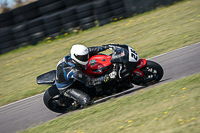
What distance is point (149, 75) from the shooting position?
18.4 ft

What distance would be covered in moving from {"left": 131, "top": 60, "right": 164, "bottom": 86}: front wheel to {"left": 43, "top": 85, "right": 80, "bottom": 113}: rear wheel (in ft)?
5.10

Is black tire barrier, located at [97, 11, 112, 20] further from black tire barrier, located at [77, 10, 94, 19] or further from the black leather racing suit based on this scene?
the black leather racing suit

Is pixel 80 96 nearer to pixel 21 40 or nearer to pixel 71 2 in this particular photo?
pixel 21 40

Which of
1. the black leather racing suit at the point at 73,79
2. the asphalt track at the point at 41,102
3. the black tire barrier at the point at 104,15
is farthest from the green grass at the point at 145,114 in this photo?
the black tire barrier at the point at 104,15

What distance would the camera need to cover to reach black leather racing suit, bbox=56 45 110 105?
5.26 m

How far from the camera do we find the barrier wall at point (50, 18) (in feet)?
42.3

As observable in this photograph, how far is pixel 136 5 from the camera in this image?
558 inches

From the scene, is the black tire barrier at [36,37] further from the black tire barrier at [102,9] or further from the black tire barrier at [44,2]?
the black tire barrier at [102,9]

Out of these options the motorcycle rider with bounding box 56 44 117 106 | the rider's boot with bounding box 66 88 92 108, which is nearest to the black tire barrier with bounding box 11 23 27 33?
the motorcycle rider with bounding box 56 44 117 106

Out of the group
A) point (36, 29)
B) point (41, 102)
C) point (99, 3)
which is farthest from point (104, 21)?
point (41, 102)

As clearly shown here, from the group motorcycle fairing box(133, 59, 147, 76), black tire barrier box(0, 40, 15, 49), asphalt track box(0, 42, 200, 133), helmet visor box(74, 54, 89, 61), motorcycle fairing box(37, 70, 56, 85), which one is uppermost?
helmet visor box(74, 54, 89, 61)

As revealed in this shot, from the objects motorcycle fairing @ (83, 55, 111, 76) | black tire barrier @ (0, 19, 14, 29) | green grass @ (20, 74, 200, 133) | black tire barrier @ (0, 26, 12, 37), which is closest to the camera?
green grass @ (20, 74, 200, 133)

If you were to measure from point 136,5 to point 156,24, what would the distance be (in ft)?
9.70

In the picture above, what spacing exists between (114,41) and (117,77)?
19.1 feet
